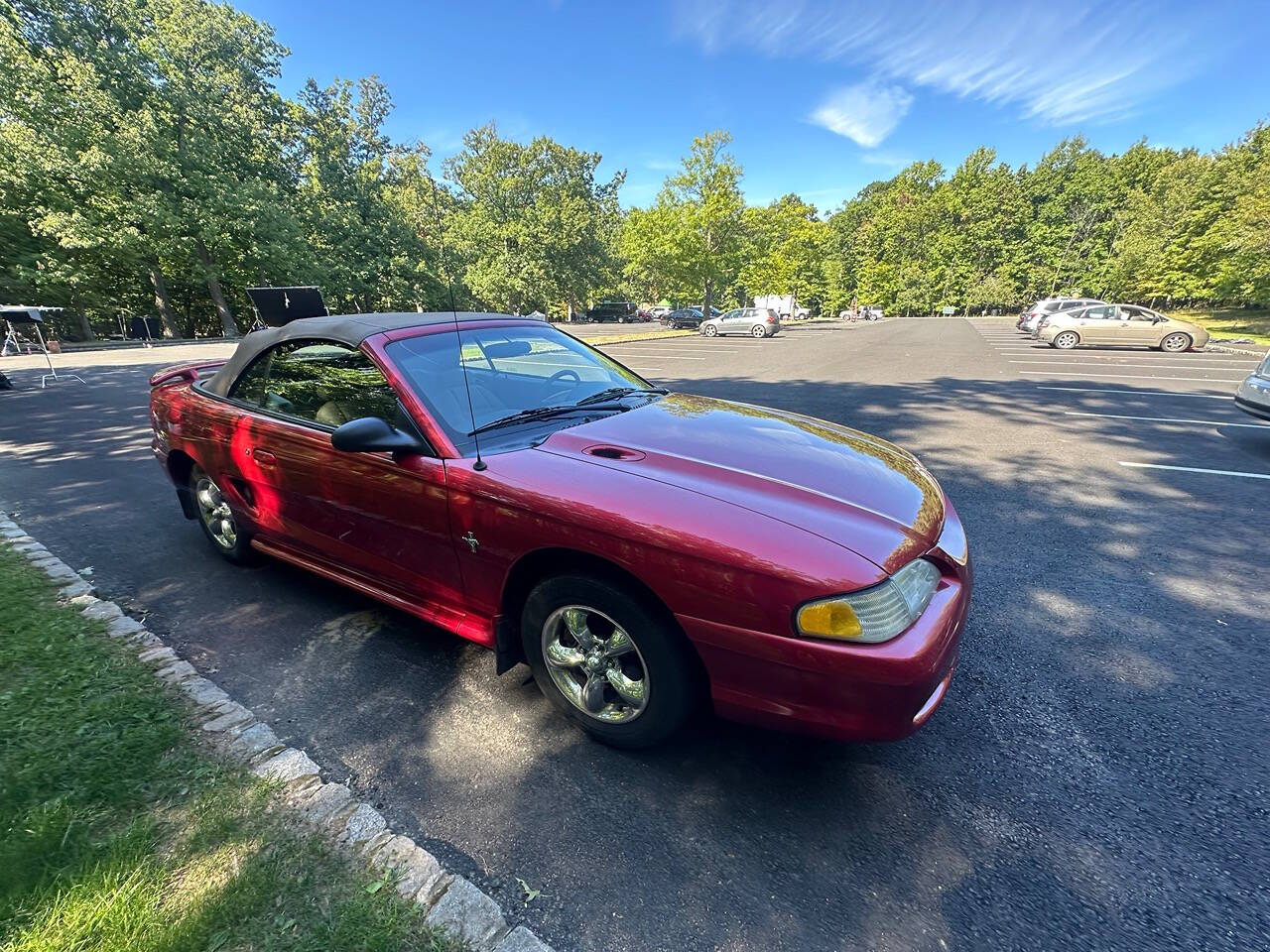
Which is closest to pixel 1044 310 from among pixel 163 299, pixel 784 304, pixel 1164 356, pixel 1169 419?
pixel 1164 356

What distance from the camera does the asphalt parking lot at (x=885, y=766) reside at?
5.07 feet

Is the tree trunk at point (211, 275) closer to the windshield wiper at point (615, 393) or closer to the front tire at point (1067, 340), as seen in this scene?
the windshield wiper at point (615, 393)

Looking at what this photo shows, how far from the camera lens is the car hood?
1849 mm

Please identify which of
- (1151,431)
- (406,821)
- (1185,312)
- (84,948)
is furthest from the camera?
(1185,312)

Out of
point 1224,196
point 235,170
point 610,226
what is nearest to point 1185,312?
point 1224,196

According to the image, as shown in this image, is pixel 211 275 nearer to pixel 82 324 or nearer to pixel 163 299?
pixel 163 299

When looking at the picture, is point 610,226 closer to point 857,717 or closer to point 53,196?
point 53,196

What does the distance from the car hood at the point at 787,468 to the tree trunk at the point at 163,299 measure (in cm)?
3211

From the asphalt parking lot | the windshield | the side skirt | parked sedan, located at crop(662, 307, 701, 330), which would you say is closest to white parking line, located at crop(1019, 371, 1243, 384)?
the asphalt parking lot

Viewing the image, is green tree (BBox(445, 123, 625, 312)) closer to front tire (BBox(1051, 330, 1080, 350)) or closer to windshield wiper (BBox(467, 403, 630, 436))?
front tire (BBox(1051, 330, 1080, 350))

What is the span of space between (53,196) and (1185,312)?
225 ft

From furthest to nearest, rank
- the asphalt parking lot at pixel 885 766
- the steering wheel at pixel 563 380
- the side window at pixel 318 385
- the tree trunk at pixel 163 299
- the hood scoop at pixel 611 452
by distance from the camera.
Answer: the tree trunk at pixel 163 299
the steering wheel at pixel 563 380
the side window at pixel 318 385
the hood scoop at pixel 611 452
the asphalt parking lot at pixel 885 766

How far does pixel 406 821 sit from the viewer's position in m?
1.80

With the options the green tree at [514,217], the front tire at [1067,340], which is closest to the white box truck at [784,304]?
the green tree at [514,217]
